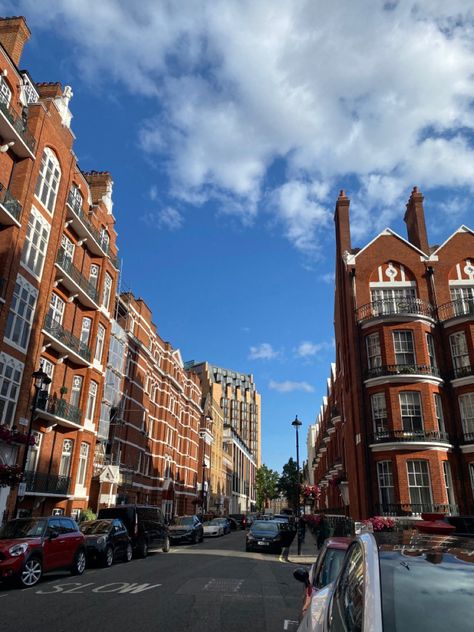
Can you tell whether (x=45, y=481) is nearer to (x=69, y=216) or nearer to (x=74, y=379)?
(x=74, y=379)

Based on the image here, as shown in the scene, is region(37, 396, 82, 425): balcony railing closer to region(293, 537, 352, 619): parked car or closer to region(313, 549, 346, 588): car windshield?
region(293, 537, 352, 619): parked car

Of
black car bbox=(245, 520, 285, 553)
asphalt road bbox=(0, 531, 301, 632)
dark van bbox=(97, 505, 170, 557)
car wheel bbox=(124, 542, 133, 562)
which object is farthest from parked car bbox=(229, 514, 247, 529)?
asphalt road bbox=(0, 531, 301, 632)

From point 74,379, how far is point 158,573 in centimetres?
Answer: 1613

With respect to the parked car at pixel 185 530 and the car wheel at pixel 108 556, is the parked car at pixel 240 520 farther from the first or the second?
the car wheel at pixel 108 556

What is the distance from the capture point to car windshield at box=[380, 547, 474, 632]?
256 cm

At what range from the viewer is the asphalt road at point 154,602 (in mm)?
7914

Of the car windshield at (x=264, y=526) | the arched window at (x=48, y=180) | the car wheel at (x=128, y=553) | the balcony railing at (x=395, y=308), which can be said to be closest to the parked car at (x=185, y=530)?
the car windshield at (x=264, y=526)

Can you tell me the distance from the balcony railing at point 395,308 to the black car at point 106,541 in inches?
735

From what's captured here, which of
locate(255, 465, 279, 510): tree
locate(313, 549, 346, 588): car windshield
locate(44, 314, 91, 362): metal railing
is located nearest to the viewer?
locate(313, 549, 346, 588): car windshield

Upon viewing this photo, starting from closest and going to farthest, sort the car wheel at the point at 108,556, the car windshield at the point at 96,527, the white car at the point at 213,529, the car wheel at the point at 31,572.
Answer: the car wheel at the point at 31,572 → the car wheel at the point at 108,556 → the car windshield at the point at 96,527 → the white car at the point at 213,529

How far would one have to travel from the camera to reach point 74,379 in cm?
2856

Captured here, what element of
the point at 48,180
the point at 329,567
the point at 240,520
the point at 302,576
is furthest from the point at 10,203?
the point at 240,520

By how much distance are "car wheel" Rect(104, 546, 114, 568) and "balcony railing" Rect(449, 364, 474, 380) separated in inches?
811

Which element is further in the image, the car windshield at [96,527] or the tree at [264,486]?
the tree at [264,486]
